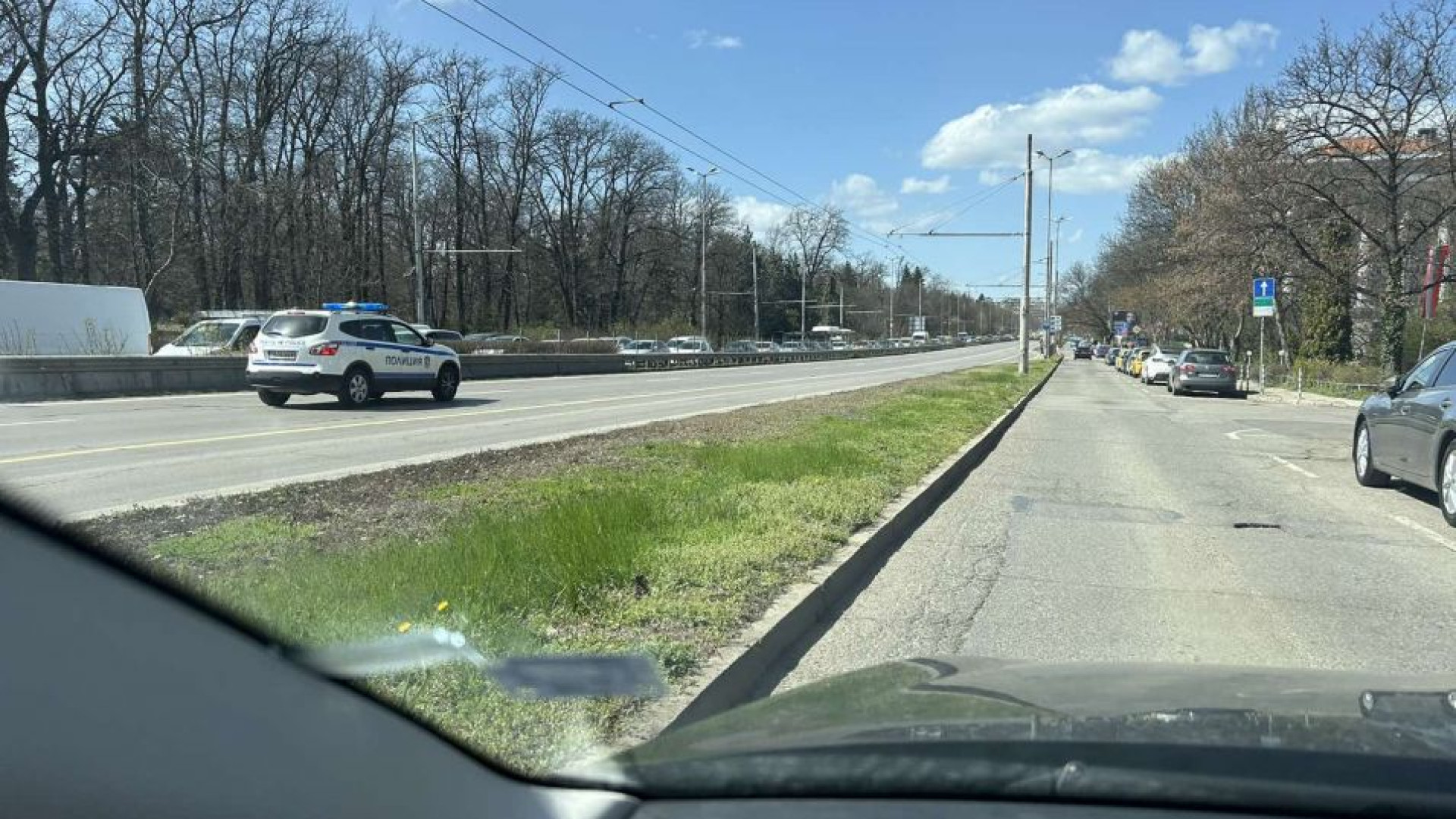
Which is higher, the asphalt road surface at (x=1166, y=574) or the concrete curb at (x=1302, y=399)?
the asphalt road surface at (x=1166, y=574)

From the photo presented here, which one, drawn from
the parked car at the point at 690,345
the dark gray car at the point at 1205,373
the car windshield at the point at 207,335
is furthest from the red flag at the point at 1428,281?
the car windshield at the point at 207,335

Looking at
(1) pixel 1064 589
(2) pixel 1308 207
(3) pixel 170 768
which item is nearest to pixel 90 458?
(1) pixel 1064 589

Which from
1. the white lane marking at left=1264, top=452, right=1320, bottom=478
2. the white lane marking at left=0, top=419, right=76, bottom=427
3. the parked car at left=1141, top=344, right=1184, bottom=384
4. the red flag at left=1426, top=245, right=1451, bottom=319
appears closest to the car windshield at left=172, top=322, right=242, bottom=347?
the white lane marking at left=0, top=419, right=76, bottom=427

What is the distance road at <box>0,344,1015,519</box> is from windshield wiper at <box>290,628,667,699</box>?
1.39m

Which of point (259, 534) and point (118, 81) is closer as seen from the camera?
point (259, 534)

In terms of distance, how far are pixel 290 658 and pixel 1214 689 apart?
2433 mm

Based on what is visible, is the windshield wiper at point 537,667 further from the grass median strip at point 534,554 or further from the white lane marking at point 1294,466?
the white lane marking at point 1294,466

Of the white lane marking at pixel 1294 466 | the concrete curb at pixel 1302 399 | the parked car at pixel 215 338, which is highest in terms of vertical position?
the parked car at pixel 215 338

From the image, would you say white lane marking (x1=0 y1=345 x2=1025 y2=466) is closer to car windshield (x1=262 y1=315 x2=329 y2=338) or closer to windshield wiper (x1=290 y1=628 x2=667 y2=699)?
car windshield (x1=262 y1=315 x2=329 y2=338)

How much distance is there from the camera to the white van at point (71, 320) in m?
21.6

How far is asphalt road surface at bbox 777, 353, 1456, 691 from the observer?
5.05m

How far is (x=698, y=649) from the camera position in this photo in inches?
171

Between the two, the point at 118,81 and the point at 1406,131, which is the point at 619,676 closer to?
the point at 1406,131

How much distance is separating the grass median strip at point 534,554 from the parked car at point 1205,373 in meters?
24.0
